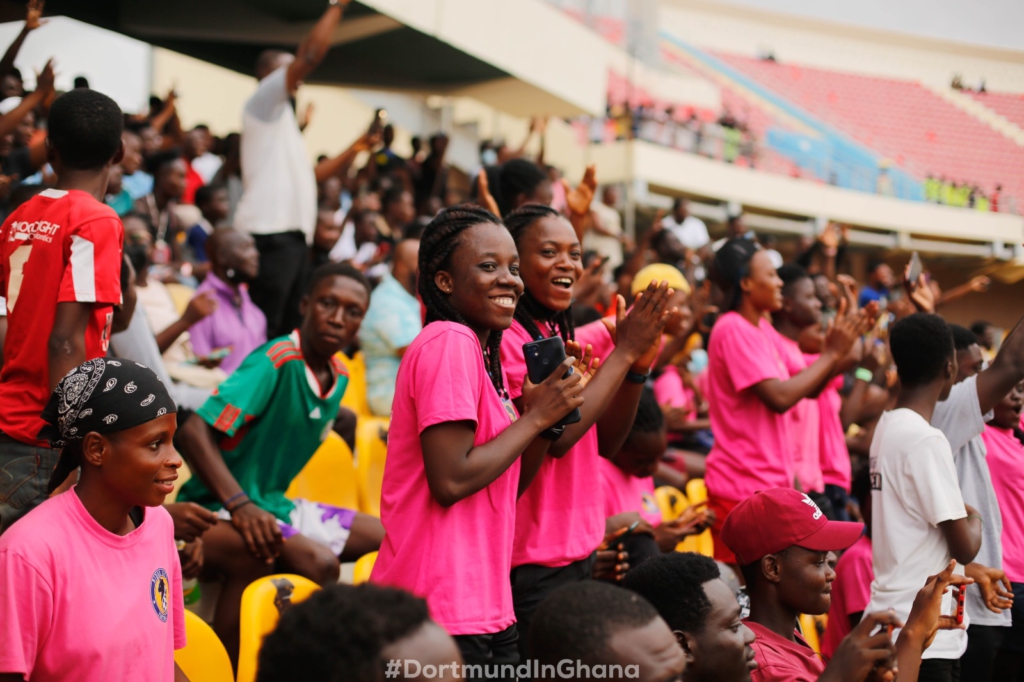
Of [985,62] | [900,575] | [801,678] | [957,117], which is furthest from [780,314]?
[985,62]

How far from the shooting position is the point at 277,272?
557 centimetres

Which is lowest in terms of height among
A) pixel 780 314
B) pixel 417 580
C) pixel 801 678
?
pixel 801 678

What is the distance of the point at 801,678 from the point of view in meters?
2.55

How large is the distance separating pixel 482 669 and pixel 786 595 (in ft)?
3.11

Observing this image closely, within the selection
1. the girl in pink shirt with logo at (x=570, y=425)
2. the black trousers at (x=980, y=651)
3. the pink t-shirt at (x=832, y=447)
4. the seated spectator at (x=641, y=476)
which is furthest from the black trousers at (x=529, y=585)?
the pink t-shirt at (x=832, y=447)

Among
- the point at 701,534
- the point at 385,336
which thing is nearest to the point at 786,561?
the point at 701,534

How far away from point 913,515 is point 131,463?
243cm

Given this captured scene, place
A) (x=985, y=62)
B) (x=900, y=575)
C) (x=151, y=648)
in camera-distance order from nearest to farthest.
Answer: (x=151, y=648) → (x=900, y=575) → (x=985, y=62)

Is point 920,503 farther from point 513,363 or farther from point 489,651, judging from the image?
point 489,651

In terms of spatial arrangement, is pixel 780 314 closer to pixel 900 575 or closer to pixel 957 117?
pixel 900 575

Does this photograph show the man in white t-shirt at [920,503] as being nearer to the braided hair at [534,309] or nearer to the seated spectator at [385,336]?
the braided hair at [534,309]

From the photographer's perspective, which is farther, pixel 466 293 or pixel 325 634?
pixel 466 293

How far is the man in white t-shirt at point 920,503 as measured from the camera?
3180 millimetres

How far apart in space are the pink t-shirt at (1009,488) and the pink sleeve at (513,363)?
2.10 meters
